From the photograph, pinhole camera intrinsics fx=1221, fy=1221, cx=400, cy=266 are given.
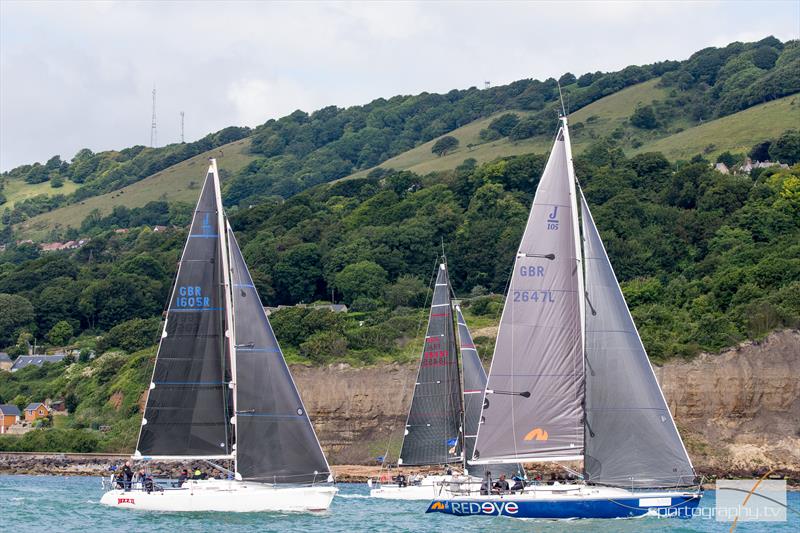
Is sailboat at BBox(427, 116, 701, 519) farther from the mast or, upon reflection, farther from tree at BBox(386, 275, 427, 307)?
tree at BBox(386, 275, 427, 307)

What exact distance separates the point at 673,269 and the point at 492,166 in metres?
36.8

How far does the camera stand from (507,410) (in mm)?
36562

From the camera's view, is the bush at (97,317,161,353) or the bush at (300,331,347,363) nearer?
the bush at (300,331,347,363)

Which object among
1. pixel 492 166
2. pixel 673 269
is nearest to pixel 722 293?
pixel 673 269

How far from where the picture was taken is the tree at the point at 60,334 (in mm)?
119000

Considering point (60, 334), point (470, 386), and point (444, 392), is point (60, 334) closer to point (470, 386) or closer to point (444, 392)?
point (444, 392)

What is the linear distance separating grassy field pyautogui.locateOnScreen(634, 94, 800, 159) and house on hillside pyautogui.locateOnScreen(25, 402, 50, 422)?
273ft

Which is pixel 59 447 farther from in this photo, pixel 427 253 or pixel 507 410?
pixel 507 410

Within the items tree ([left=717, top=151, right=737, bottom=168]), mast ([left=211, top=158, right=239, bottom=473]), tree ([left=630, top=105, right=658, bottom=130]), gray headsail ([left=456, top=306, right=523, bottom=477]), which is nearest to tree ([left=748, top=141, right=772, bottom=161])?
tree ([left=717, top=151, right=737, bottom=168])

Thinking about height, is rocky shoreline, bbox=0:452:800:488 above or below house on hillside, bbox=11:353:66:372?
below

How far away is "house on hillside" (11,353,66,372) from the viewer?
4274 inches

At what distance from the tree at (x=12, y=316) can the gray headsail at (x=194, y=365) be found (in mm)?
85437

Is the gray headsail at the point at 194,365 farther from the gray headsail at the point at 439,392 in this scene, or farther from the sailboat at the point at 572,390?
the gray headsail at the point at 439,392

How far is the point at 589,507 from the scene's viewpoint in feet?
115
